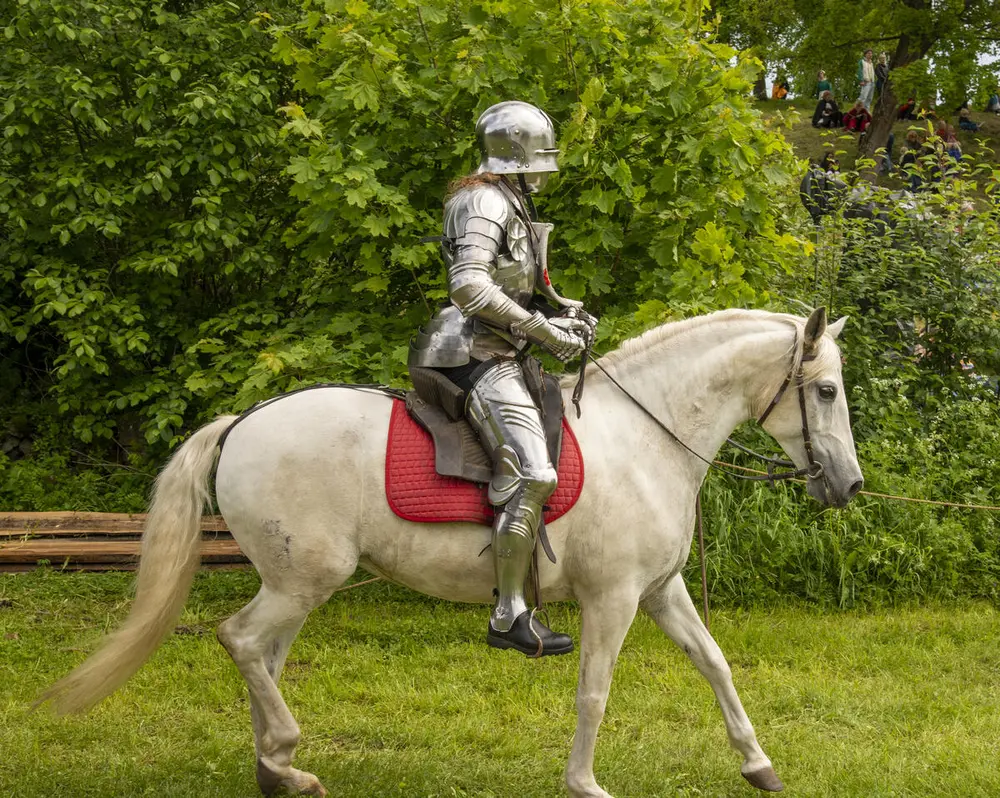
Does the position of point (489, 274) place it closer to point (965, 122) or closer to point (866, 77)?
point (866, 77)

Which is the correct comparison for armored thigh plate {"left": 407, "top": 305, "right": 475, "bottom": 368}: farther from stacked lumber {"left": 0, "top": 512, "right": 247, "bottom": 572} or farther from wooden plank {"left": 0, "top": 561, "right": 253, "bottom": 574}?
wooden plank {"left": 0, "top": 561, "right": 253, "bottom": 574}

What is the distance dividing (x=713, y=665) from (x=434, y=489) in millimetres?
1470

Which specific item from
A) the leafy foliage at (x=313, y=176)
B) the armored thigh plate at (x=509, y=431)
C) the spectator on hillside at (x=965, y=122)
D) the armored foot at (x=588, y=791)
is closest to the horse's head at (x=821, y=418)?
the armored thigh plate at (x=509, y=431)

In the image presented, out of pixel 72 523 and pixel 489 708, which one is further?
pixel 72 523

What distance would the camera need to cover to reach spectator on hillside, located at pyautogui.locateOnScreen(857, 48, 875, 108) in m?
23.1

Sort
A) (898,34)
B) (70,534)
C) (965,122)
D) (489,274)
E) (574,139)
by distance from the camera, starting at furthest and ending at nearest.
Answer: (965,122)
(898,34)
(70,534)
(574,139)
(489,274)

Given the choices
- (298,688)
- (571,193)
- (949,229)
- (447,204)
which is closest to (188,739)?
(298,688)

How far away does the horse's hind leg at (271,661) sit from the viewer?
4445 mm

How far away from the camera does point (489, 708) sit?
229 inches

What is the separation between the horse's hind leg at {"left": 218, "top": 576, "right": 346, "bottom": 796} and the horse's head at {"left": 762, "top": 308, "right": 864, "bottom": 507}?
2.06 meters

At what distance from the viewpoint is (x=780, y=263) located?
784 centimetres

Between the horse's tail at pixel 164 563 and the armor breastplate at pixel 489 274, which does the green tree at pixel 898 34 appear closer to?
the armor breastplate at pixel 489 274

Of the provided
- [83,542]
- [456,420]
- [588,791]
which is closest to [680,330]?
[456,420]

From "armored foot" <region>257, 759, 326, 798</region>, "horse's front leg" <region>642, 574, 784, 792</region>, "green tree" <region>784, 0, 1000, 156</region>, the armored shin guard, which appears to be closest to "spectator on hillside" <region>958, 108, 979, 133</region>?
"green tree" <region>784, 0, 1000, 156</region>
